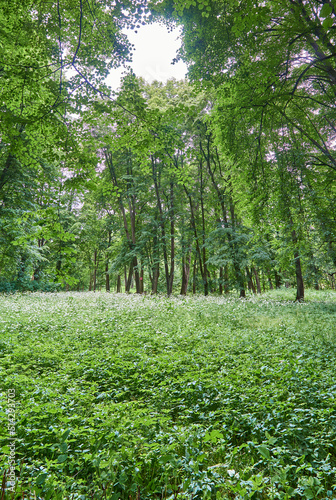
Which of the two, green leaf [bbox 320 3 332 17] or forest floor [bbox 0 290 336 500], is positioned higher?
green leaf [bbox 320 3 332 17]

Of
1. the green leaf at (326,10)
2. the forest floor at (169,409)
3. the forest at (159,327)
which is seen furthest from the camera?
the forest at (159,327)

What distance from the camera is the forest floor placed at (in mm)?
2436

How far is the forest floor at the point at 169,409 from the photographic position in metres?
2.44

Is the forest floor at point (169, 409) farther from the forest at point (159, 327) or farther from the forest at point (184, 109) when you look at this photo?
the forest at point (184, 109)

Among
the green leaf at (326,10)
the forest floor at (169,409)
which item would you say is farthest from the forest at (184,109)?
the forest floor at (169,409)

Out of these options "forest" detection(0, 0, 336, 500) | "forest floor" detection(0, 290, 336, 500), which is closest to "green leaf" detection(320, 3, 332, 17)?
"forest" detection(0, 0, 336, 500)

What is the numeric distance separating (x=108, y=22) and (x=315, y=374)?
8.36 metres

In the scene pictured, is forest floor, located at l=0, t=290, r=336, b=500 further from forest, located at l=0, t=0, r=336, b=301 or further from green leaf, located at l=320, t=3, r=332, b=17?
green leaf, located at l=320, t=3, r=332, b=17

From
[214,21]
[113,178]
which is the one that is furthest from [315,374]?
[113,178]

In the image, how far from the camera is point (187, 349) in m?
6.21

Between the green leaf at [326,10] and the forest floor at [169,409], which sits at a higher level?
the green leaf at [326,10]

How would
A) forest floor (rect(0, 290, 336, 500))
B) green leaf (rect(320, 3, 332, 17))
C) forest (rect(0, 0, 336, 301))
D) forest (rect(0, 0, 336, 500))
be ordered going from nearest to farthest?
1. green leaf (rect(320, 3, 332, 17))
2. forest floor (rect(0, 290, 336, 500))
3. forest (rect(0, 0, 336, 500))
4. forest (rect(0, 0, 336, 301))

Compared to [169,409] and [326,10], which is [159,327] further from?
[326,10]

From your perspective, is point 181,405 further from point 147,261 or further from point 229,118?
point 147,261
